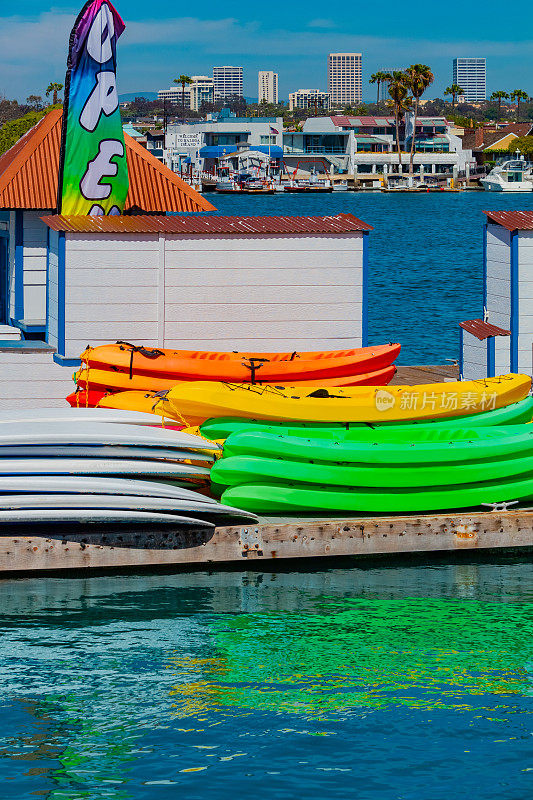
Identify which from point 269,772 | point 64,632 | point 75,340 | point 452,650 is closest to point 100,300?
point 75,340

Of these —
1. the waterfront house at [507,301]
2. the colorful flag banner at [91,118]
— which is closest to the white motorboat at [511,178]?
the colorful flag banner at [91,118]

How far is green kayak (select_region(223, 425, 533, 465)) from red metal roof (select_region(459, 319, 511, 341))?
9.87 ft

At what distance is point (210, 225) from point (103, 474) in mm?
5755

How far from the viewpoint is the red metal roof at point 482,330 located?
1745cm

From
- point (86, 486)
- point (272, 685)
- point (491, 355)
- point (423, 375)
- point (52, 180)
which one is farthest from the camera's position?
point (52, 180)

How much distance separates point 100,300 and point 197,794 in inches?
375

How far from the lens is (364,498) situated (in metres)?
13.8

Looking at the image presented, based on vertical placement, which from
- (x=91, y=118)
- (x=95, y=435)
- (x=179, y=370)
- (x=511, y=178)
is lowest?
(x=95, y=435)

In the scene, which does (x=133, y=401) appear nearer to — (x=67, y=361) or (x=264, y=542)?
(x=67, y=361)

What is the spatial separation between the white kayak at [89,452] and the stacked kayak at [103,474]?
11 millimetres

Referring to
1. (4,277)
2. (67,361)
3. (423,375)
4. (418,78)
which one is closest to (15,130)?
(418,78)

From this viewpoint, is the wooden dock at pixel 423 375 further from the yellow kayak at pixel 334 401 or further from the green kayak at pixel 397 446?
the green kayak at pixel 397 446

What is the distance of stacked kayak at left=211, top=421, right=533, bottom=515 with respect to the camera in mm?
13570

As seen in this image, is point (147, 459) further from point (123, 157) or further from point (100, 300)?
point (123, 157)
